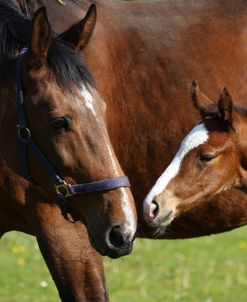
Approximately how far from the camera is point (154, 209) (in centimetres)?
484

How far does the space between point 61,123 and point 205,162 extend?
115 centimetres

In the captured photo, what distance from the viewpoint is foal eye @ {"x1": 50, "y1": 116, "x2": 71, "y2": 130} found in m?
4.29

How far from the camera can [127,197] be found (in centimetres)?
430

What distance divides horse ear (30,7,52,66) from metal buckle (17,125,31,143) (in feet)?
1.06

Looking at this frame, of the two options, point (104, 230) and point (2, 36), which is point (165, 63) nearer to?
point (2, 36)

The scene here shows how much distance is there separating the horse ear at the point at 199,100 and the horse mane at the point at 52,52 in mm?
986

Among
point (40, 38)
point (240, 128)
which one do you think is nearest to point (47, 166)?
point (40, 38)

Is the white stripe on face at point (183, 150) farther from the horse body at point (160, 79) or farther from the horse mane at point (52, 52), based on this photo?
the horse mane at point (52, 52)

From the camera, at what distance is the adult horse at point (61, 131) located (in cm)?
428

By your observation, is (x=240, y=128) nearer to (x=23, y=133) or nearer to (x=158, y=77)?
(x=158, y=77)

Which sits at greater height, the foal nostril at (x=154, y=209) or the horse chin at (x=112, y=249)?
Answer: the horse chin at (x=112, y=249)

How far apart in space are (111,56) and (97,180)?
144 cm

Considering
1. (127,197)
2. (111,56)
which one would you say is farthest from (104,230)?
(111,56)

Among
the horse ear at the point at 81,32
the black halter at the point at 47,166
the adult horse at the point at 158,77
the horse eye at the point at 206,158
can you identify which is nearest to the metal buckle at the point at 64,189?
the black halter at the point at 47,166
